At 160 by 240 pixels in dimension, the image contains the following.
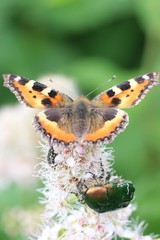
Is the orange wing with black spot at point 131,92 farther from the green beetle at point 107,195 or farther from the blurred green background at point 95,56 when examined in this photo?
the blurred green background at point 95,56

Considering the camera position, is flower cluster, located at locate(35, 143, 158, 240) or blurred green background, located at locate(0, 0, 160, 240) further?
blurred green background, located at locate(0, 0, 160, 240)

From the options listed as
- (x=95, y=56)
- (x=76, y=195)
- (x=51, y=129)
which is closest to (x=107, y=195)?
(x=76, y=195)

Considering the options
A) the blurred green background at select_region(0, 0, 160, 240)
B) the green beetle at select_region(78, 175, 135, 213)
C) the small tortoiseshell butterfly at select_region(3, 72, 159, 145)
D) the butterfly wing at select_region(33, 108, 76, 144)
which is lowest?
the green beetle at select_region(78, 175, 135, 213)

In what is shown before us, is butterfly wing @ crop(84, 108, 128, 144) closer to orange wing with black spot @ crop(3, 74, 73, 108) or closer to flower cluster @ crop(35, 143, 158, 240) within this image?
flower cluster @ crop(35, 143, 158, 240)

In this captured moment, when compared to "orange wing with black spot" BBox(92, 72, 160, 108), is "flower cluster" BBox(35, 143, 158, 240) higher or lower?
lower

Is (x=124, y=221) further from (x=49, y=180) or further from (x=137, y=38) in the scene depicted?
(x=137, y=38)

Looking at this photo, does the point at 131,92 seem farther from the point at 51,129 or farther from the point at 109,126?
the point at 51,129

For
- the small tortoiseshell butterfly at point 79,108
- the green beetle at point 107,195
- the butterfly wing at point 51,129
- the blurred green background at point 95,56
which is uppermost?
the blurred green background at point 95,56

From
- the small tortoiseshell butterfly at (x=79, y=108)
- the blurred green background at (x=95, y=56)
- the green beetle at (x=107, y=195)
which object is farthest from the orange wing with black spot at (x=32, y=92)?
the blurred green background at (x=95, y=56)

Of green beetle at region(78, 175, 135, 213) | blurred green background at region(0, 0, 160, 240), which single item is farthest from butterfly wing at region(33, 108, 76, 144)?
blurred green background at region(0, 0, 160, 240)
